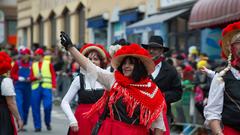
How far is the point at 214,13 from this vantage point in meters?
18.4

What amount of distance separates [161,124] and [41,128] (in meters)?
9.96

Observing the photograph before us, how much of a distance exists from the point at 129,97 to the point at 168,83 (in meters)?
2.73

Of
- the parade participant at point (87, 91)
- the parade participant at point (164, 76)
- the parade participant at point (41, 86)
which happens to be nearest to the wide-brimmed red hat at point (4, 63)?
the parade participant at point (87, 91)

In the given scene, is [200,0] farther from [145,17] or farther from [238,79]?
[238,79]

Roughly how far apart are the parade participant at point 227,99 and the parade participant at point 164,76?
279 centimetres

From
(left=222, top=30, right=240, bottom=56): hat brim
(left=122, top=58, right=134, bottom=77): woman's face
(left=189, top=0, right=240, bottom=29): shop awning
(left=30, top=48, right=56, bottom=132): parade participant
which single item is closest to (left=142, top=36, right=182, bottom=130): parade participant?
(left=122, top=58, right=134, bottom=77): woman's face

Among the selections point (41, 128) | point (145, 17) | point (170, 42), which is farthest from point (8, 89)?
point (145, 17)

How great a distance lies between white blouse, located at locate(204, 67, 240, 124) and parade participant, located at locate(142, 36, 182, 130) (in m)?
2.80

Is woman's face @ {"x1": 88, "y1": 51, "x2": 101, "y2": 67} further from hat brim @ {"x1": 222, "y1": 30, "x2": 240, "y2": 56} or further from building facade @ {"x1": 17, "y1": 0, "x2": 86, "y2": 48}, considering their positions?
building facade @ {"x1": 17, "y1": 0, "x2": 86, "y2": 48}

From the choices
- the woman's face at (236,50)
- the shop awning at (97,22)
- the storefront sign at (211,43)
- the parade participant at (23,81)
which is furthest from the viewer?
the shop awning at (97,22)

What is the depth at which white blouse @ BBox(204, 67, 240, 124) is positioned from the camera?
6.53m

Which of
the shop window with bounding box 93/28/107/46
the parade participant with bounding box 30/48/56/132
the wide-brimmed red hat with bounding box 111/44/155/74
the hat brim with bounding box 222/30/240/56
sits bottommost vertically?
the parade participant with bounding box 30/48/56/132

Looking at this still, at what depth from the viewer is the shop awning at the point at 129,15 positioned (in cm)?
2784

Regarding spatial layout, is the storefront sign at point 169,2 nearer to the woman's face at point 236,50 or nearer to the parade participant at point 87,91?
the parade participant at point 87,91
